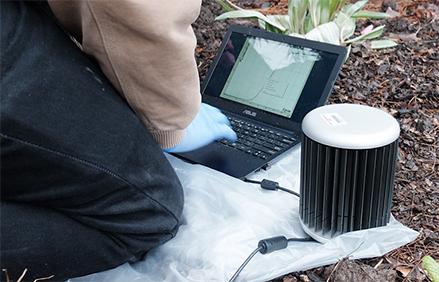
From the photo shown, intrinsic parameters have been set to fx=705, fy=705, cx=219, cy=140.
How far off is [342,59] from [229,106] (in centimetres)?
33

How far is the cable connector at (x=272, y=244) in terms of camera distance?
4.60 ft

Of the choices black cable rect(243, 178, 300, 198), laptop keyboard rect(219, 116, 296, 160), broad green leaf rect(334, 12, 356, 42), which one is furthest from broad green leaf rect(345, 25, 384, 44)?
black cable rect(243, 178, 300, 198)

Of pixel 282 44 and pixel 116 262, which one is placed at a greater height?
pixel 282 44

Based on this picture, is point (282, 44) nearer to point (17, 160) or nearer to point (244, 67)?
point (244, 67)

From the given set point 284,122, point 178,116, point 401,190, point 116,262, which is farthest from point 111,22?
point 401,190

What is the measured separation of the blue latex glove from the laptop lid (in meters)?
0.15

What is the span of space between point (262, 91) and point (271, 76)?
0.05 meters

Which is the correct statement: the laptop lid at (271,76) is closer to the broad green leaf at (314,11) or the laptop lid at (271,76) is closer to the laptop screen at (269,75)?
the laptop screen at (269,75)

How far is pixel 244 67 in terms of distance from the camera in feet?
6.36

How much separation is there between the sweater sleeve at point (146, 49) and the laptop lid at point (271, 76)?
21.0 inches

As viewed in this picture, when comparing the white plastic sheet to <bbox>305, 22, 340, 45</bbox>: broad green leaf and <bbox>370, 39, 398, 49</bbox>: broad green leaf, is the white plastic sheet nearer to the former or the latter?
<bbox>305, 22, 340, 45</bbox>: broad green leaf

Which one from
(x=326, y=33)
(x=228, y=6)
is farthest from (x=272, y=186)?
(x=228, y=6)

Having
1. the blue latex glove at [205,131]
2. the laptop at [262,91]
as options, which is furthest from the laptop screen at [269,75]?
the blue latex glove at [205,131]

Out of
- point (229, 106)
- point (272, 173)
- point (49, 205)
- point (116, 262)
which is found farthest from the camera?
point (229, 106)
